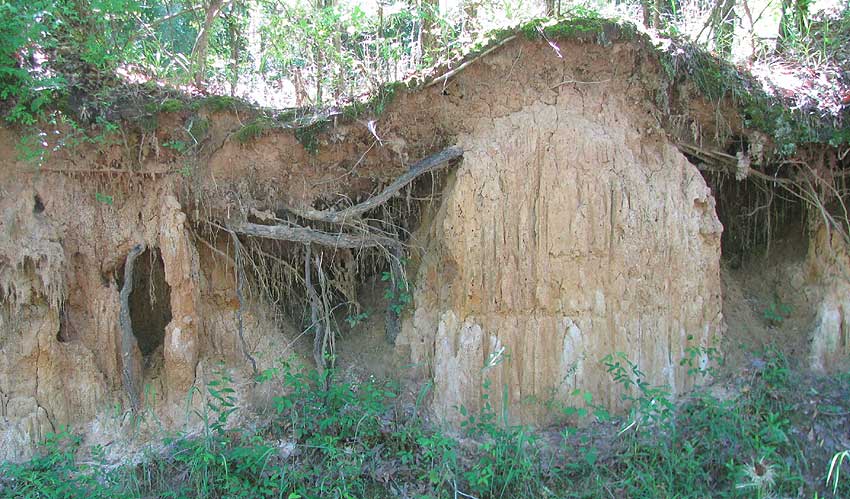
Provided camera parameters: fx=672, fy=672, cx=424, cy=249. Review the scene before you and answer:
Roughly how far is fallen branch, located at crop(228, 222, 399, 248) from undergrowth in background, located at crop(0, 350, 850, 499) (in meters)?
1.34

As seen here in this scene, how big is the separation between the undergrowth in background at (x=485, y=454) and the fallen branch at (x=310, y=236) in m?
1.34

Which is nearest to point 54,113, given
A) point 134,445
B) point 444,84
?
point 134,445

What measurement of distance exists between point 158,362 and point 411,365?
255 cm

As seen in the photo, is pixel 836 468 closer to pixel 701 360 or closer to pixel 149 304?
pixel 701 360

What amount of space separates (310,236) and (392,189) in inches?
36.9

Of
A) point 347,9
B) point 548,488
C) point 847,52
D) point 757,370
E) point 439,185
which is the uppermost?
point 347,9

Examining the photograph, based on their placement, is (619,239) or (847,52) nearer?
(619,239)

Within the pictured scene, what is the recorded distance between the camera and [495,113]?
6676 millimetres

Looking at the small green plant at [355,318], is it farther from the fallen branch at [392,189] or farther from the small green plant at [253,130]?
the small green plant at [253,130]

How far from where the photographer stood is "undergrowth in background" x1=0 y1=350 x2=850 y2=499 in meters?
5.52

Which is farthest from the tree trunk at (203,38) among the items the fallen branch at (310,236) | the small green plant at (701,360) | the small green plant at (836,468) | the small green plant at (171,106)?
the small green plant at (836,468)

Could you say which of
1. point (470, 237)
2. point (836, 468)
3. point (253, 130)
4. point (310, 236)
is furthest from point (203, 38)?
point (836, 468)

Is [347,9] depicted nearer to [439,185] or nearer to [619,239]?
[439,185]

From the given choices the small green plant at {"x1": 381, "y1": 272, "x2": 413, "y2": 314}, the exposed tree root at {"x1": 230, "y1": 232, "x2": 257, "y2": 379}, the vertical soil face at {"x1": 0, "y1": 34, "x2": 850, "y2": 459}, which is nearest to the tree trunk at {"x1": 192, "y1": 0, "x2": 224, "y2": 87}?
the vertical soil face at {"x1": 0, "y1": 34, "x2": 850, "y2": 459}
